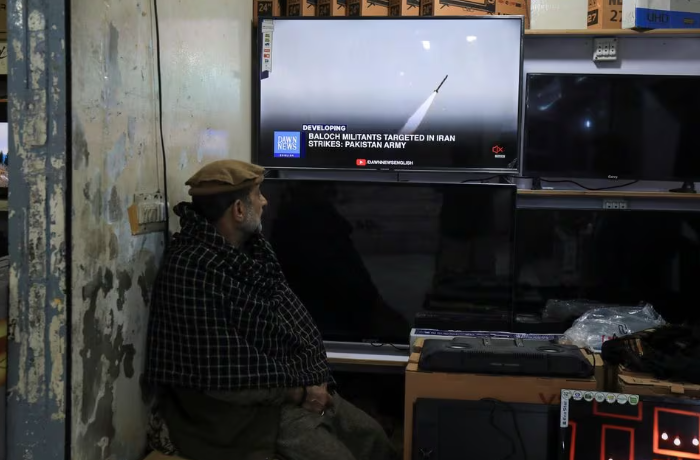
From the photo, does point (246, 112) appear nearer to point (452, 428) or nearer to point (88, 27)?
point (88, 27)

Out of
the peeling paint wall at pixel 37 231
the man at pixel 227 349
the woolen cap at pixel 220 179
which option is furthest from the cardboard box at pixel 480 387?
the peeling paint wall at pixel 37 231

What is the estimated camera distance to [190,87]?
87.3 inches

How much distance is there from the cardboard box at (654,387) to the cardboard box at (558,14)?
173 cm

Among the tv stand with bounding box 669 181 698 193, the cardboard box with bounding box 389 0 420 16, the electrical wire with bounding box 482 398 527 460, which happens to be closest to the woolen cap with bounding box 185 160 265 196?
the electrical wire with bounding box 482 398 527 460

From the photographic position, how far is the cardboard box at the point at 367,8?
3.09 metres

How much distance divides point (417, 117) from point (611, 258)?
3.54 ft

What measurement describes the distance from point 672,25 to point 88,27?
2.58m

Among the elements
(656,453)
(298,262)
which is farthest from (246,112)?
(656,453)

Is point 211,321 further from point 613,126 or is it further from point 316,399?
point 613,126

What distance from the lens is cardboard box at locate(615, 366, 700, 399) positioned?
6.64ft

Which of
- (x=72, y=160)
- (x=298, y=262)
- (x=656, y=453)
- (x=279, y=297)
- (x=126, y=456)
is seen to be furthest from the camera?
(x=298, y=262)

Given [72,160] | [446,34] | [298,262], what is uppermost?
[446,34]

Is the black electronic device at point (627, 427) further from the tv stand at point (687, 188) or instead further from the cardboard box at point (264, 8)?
the cardboard box at point (264, 8)

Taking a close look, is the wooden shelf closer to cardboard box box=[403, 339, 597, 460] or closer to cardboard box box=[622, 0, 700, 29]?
cardboard box box=[622, 0, 700, 29]
